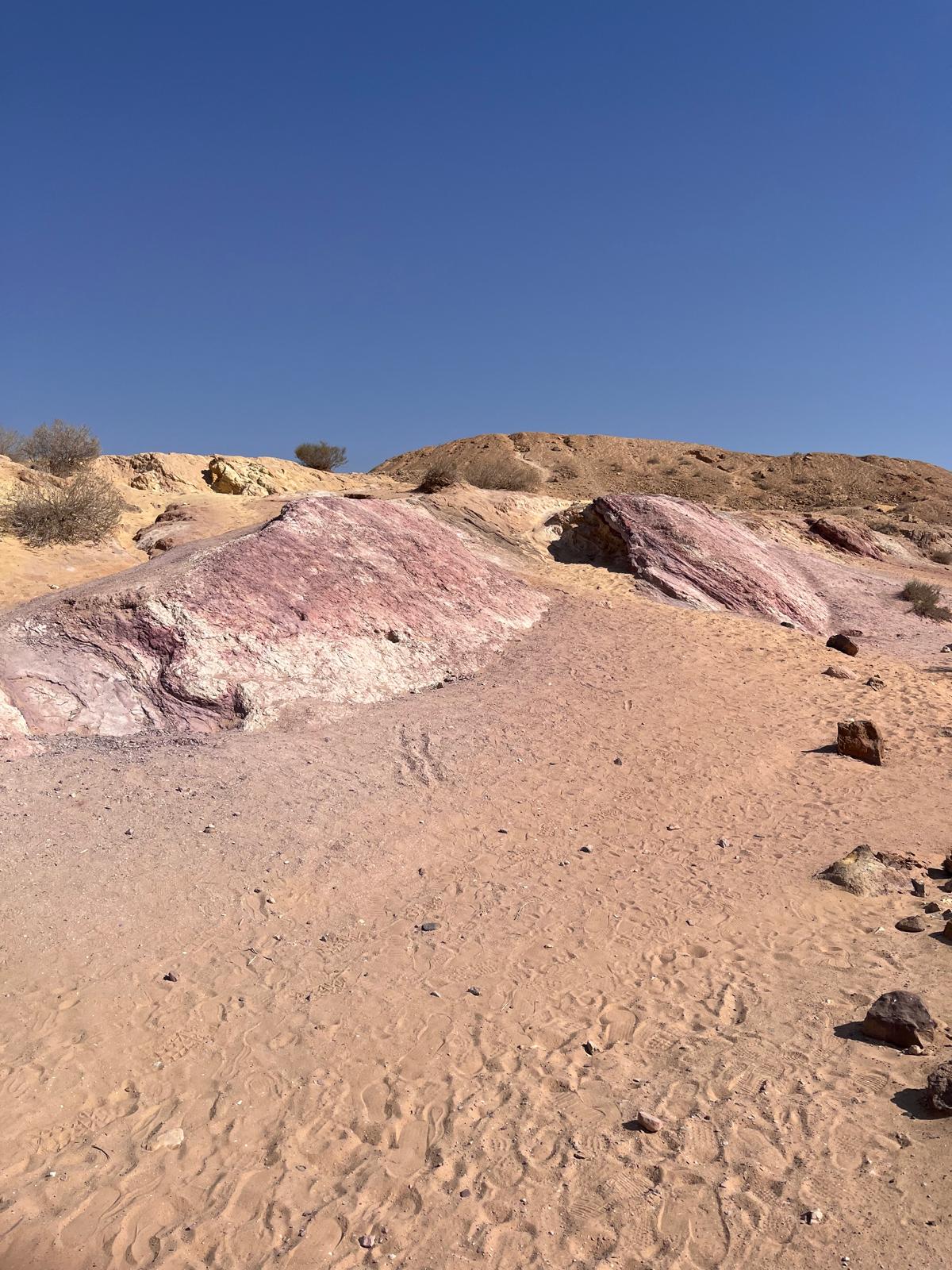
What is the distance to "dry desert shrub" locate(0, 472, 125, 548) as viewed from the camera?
1252 cm

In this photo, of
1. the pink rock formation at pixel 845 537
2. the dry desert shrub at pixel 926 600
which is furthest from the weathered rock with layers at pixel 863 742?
the pink rock formation at pixel 845 537

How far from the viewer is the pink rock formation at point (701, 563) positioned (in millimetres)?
14422

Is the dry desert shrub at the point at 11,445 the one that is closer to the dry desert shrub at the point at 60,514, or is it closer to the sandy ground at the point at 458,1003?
the dry desert shrub at the point at 60,514

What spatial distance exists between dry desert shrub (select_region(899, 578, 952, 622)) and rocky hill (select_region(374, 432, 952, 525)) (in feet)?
50.0

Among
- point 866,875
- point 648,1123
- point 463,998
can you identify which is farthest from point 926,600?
point 648,1123

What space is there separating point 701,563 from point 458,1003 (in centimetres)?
1183

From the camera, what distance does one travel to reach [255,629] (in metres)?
8.88

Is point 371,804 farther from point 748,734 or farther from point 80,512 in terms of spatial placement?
point 80,512

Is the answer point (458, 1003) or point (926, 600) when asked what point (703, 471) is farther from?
point (458, 1003)

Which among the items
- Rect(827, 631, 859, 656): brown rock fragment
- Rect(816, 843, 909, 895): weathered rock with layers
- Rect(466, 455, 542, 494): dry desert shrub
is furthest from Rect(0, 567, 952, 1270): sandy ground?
Rect(466, 455, 542, 494): dry desert shrub

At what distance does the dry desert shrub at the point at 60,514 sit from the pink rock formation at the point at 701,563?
9408 mm

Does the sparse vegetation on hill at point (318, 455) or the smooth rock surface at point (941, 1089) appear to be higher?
the sparse vegetation on hill at point (318, 455)

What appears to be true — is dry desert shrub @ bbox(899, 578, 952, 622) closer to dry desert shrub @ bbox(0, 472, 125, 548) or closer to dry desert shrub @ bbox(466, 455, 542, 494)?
dry desert shrub @ bbox(466, 455, 542, 494)

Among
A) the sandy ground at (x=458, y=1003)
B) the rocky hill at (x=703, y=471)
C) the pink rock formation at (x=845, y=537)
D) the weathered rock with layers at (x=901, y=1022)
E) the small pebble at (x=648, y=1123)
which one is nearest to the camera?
the sandy ground at (x=458, y=1003)
